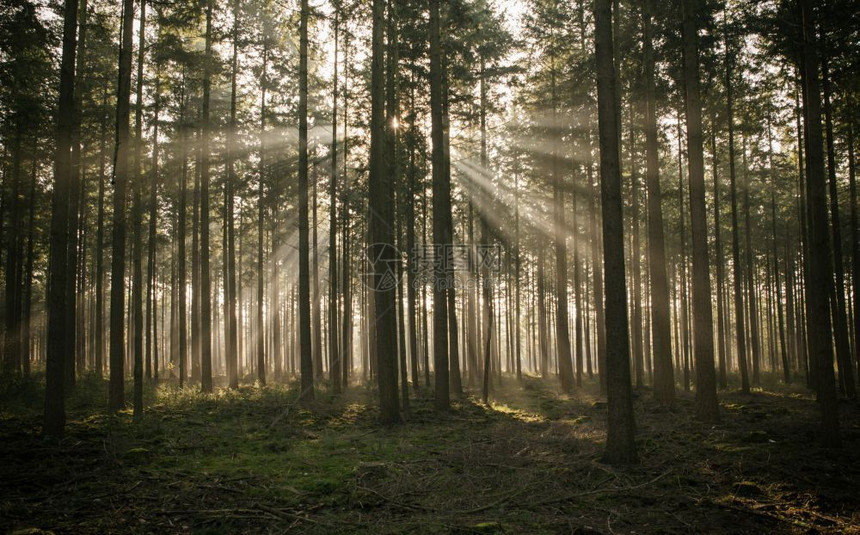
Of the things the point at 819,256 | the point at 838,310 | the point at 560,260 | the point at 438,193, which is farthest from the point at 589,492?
the point at 560,260

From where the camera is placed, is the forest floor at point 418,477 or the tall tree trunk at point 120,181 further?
the tall tree trunk at point 120,181

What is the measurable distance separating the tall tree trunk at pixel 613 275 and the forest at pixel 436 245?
54 millimetres

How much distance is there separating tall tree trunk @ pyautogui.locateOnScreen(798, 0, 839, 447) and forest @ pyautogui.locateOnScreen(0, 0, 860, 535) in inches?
2.2

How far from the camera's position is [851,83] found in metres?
13.4

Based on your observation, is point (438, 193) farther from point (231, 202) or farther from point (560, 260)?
point (231, 202)

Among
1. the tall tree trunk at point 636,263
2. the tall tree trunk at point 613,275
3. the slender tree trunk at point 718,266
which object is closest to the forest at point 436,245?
the tall tree trunk at point 613,275

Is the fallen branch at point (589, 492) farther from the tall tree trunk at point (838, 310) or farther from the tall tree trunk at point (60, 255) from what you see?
the tall tree trunk at point (838, 310)

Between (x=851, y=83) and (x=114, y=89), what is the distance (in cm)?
2653

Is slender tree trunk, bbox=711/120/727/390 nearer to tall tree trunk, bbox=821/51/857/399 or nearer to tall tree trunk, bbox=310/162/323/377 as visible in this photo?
tall tree trunk, bbox=821/51/857/399

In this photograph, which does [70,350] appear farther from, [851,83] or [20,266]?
[851,83]

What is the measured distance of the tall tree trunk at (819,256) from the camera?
9.53 m

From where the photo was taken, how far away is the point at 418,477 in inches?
329

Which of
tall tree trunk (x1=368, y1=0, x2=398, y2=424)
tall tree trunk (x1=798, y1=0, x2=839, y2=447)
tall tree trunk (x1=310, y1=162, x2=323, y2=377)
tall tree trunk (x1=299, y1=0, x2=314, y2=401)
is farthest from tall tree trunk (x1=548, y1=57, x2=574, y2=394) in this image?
tall tree trunk (x1=798, y1=0, x2=839, y2=447)

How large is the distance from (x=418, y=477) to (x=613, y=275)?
5.18 meters
